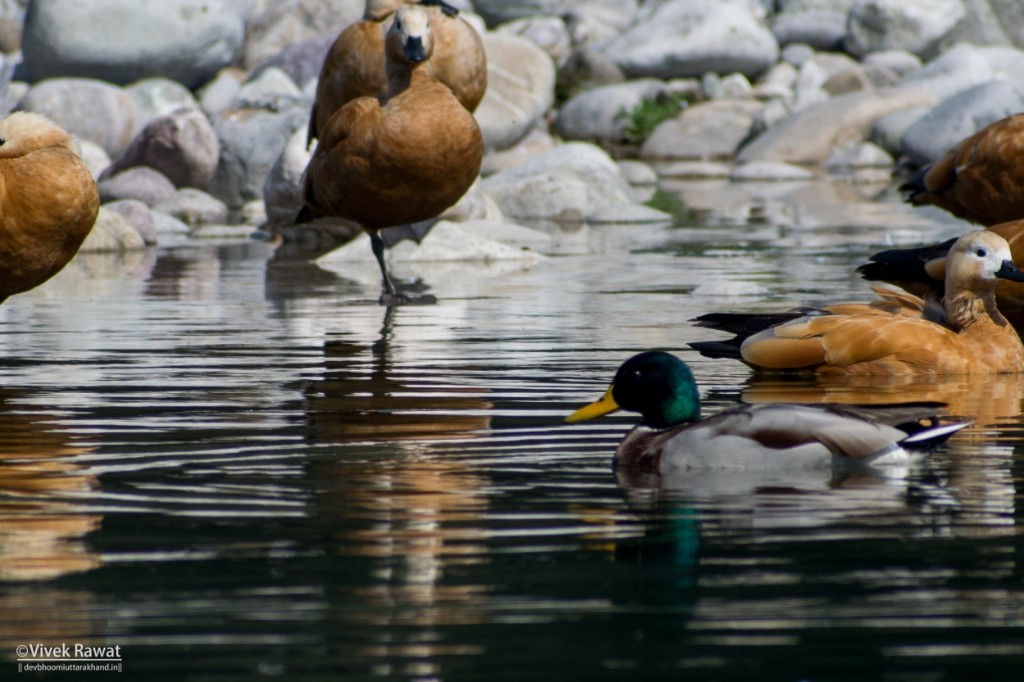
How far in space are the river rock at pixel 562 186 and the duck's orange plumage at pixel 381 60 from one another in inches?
229

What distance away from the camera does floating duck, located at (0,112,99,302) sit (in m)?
8.14

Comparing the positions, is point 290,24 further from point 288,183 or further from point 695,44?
point 288,183

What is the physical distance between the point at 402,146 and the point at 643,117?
1944cm

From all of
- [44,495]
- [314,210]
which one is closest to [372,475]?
[44,495]

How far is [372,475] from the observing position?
5711 millimetres

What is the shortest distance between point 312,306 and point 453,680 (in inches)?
298

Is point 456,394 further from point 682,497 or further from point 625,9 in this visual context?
point 625,9

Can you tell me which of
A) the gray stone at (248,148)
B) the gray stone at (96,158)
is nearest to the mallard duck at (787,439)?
the gray stone at (248,148)

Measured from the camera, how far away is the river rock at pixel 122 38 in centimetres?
2748

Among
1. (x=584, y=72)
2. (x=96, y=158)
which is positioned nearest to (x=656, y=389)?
(x=96, y=158)

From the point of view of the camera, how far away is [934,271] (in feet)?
29.8

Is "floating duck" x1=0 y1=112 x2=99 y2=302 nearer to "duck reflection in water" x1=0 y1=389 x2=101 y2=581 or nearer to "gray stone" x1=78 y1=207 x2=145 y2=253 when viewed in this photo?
"duck reflection in water" x1=0 y1=389 x2=101 y2=581

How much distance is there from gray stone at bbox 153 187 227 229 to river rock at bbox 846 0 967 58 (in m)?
18.0

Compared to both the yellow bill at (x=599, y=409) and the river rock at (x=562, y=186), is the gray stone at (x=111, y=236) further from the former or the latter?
the yellow bill at (x=599, y=409)
